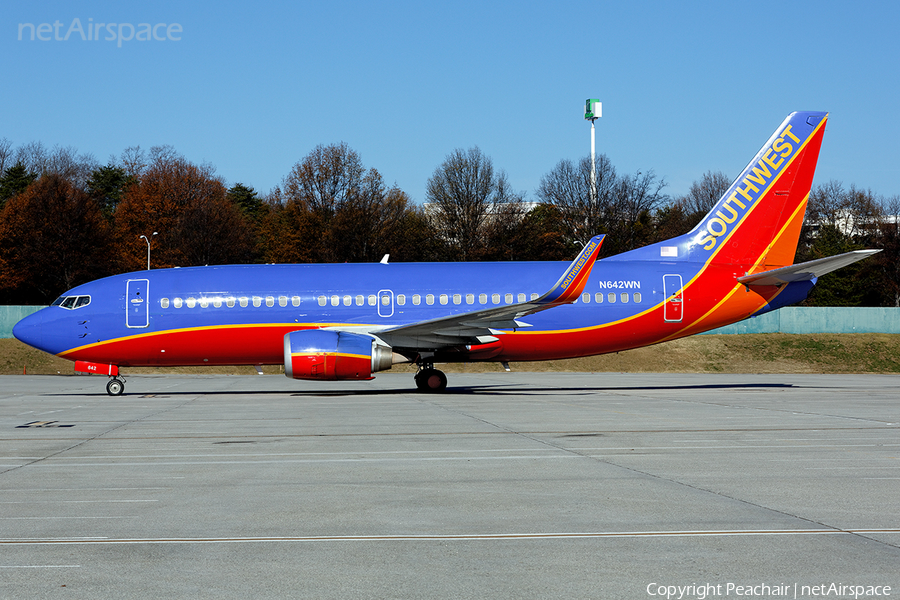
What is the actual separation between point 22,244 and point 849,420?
7044 cm

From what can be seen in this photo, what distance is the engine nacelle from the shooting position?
23688 millimetres

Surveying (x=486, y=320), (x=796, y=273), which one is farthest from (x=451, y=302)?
(x=796, y=273)

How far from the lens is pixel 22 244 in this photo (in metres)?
70.7

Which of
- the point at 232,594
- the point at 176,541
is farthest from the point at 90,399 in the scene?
the point at 232,594

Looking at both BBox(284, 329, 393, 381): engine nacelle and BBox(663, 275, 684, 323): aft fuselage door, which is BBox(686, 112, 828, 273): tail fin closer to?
BBox(663, 275, 684, 323): aft fuselage door

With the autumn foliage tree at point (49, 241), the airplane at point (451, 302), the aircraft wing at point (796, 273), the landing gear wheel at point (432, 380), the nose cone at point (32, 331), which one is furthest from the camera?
the autumn foliage tree at point (49, 241)

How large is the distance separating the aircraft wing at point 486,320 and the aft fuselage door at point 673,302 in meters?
3.81

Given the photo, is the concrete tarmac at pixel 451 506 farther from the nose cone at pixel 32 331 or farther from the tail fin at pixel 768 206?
the tail fin at pixel 768 206

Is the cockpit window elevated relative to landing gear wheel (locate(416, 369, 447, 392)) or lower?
elevated

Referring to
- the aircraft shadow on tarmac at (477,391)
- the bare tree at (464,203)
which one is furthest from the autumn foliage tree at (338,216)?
the aircraft shadow on tarmac at (477,391)

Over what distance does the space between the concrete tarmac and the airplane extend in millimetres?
7880

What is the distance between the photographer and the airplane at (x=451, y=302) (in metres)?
25.7

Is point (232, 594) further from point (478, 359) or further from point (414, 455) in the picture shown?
point (478, 359)

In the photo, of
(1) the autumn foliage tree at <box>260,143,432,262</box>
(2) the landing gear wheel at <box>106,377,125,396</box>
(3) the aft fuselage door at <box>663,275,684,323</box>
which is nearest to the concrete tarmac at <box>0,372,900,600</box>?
(2) the landing gear wheel at <box>106,377,125,396</box>
